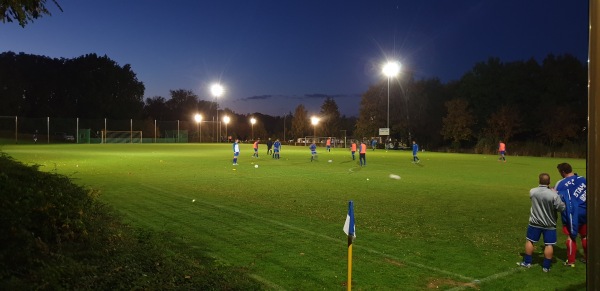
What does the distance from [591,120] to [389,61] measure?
173 ft

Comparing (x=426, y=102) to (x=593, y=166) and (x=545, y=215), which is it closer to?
(x=545, y=215)

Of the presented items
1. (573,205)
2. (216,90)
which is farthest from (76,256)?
(216,90)

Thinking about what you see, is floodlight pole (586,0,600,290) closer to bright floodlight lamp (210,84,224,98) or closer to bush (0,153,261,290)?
bush (0,153,261,290)

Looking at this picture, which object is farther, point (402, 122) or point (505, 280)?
point (402, 122)

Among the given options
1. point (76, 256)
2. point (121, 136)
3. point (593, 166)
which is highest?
point (121, 136)

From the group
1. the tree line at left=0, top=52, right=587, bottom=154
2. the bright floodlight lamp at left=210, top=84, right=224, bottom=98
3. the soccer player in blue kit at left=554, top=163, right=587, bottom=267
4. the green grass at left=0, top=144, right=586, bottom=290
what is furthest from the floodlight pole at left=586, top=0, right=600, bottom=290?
the bright floodlight lamp at left=210, top=84, right=224, bottom=98

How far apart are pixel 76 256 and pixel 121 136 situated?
72397 millimetres

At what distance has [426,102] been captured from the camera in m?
74.2

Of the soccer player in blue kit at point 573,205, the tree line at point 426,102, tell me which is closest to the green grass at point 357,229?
the soccer player in blue kit at point 573,205

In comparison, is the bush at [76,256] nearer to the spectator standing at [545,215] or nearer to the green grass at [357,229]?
the green grass at [357,229]

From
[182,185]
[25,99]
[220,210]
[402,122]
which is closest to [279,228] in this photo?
[220,210]

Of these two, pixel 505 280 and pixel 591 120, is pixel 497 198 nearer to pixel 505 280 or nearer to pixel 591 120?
pixel 505 280

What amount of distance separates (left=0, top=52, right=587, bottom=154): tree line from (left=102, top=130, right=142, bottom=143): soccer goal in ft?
59.2

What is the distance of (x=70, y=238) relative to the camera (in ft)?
18.6
